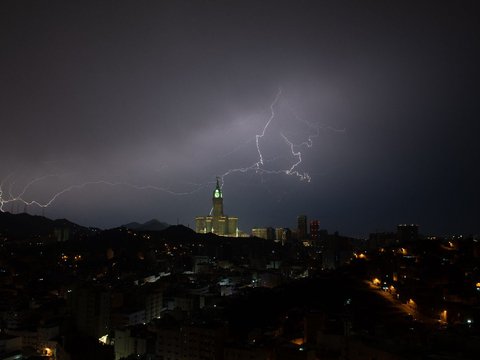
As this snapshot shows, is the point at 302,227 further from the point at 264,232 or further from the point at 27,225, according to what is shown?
the point at 27,225

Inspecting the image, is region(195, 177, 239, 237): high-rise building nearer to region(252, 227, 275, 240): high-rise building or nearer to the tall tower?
the tall tower

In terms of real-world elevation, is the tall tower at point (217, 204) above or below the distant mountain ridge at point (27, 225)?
above

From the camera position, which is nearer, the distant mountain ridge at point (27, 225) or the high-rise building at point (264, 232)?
the distant mountain ridge at point (27, 225)

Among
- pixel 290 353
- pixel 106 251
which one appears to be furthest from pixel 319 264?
pixel 290 353

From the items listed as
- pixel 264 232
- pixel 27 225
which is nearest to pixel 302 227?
pixel 264 232

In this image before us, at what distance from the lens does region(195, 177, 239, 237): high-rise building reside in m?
65.2

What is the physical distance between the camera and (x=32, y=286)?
2606 centimetres

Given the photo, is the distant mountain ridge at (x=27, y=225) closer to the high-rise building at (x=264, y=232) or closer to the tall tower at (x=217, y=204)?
the tall tower at (x=217, y=204)

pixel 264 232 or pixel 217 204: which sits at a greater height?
pixel 217 204

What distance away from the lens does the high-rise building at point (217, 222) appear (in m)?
65.2

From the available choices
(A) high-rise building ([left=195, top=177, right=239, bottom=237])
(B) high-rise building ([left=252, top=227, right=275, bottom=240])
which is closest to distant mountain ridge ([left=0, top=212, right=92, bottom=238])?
(A) high-rise building ([left=195, top=177, right=239, bottom=237])

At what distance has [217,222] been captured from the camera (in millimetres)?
65375

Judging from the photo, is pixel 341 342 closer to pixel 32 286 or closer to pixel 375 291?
pixel 375 291

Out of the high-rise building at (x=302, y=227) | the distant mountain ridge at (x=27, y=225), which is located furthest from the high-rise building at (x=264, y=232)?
the distant mountain ridge at (x=27, y=225)
